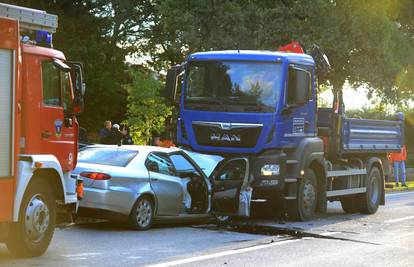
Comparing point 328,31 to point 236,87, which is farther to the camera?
point 328,31

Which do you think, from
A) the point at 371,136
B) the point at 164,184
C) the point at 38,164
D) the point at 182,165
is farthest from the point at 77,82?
the point at 371,136

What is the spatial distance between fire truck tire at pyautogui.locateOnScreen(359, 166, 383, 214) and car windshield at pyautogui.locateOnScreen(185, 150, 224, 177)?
4607 millimetres

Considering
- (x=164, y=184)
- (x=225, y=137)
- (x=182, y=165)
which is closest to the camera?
(x=164, y=184)

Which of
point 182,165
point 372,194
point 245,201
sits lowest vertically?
point 372,194

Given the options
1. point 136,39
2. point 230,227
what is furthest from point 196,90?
point 136,39

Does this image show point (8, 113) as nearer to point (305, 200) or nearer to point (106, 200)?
point (106, 200)

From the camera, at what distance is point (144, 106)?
46031mm

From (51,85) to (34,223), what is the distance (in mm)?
1686

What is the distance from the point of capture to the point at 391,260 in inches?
387

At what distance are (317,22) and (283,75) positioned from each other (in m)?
16.2

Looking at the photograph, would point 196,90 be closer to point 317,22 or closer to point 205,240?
point 205,240

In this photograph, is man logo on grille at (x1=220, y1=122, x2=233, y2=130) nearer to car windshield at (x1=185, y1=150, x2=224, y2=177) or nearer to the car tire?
car windshield at (x1=185, y1=150, x2=224, y2=177)

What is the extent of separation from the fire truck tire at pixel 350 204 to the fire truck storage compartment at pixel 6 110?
10.3 metres

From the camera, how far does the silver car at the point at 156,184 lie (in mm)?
11930
